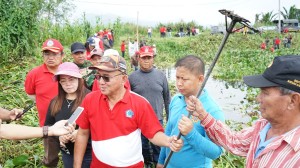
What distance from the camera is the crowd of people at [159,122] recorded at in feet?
5.71

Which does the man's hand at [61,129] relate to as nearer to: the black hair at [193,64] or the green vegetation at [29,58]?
the black hair at [193,64]

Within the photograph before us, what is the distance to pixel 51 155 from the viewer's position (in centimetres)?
337

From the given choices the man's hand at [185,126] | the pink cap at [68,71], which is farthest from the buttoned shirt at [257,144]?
the pink cap at [68,71]

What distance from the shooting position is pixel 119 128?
2635 millimetres

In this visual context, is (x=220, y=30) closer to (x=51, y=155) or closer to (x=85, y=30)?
(x=85, y=30)

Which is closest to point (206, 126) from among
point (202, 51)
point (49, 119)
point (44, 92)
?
point (49, 119)

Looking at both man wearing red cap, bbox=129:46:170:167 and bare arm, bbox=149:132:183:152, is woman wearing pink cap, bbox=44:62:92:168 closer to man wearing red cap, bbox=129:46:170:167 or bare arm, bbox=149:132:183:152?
bare arm, bbox=149:132:183:152

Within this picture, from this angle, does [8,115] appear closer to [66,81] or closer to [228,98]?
[66,81]

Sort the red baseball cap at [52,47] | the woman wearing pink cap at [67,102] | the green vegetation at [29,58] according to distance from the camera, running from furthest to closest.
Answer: the green vegetation at [29,58] < the red baseball cap at [52,47] < the woman wearing pink cap at [67,102]

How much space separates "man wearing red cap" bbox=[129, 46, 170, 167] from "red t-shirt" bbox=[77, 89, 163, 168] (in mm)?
1862

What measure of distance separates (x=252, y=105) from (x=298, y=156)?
371 inches

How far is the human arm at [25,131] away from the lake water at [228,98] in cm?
720

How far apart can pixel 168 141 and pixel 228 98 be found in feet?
32.4

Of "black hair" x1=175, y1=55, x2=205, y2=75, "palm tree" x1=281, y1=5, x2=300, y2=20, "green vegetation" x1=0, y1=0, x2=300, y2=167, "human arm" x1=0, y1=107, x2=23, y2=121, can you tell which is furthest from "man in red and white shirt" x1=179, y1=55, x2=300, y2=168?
"palm tree" x1=281, y1=5, x2=300, y2=20
